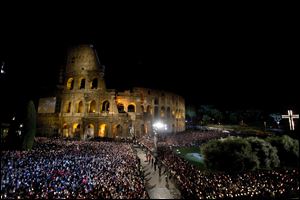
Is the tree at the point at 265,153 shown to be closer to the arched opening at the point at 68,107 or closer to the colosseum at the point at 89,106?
the colosseum at the point at 89,106

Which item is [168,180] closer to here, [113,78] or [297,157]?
[297,157]

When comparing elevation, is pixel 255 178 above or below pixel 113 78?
below

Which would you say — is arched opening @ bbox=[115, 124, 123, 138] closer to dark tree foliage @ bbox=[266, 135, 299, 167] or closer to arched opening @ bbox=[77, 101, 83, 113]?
arched opening @ bbox=[77, 101, 83, 113]

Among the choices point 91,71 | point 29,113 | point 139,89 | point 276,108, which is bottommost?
point 29,113

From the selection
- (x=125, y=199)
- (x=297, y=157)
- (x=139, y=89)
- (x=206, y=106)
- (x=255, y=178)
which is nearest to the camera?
(x=125, y=199)

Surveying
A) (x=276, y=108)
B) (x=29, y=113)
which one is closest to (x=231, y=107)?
(x=276, y=108)

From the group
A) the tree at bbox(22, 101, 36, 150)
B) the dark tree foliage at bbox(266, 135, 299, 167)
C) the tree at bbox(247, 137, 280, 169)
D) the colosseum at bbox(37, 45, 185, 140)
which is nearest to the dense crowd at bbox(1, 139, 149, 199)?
the tree at bbox(22, 101, 36, 150)
